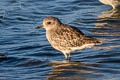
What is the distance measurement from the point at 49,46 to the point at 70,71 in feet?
6.53

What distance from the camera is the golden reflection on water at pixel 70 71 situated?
8.28m

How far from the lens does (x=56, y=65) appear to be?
9.11 meters

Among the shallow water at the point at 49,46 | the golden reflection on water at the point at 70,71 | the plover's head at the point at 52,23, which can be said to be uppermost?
the plover's head at the point at 52,23

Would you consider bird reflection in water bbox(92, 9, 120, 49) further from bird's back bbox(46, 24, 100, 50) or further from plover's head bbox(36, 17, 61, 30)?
plover's head bbox(36, 17, 61, 30)

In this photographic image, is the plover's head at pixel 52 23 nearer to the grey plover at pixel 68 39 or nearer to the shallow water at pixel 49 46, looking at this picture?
the grey plover at pixel 68 39

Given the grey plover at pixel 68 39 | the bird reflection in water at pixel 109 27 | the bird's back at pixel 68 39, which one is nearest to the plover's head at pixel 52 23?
the grey plover at pixel 68 39


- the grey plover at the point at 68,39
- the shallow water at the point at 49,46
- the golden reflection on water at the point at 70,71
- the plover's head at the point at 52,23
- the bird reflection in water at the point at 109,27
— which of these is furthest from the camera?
the bird reflection in water at the point at 109,27

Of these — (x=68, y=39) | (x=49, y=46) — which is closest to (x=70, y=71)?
(x=68, y=39)

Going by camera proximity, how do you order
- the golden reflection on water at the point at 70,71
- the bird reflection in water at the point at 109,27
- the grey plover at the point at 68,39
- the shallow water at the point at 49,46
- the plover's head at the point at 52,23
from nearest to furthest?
1. the golden reflection on water at the point at 70,71
2. the shallow water at the point at 49,46
3. the grey plover at the point at 68,39
4. the plover's head at the point at 52,23
5. the bird reflection in water at the point at 109,27

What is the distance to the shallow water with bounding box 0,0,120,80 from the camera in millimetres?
8531

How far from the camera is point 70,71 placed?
8.60 m

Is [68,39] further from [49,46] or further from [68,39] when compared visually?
[49,46]

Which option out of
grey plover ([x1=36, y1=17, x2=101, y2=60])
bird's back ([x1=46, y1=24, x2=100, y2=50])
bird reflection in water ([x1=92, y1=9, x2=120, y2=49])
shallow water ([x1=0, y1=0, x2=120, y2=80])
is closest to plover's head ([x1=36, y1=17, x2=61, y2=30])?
grey plover ([x1=36, y1=17, x2=101, y2=60])

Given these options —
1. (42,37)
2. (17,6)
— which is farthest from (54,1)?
(42,37)
